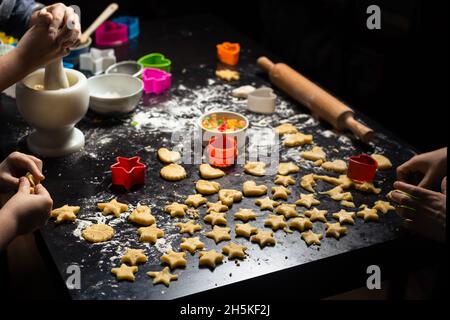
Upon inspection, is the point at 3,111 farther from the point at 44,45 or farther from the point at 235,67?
the point at 235,67

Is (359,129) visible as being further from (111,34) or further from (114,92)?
(111,34)

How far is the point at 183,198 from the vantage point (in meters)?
1.93

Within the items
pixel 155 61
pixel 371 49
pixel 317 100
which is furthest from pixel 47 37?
pixel 371 49

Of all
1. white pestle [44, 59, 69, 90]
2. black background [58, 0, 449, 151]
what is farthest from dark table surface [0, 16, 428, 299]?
black background [58, 0, 449, 151]

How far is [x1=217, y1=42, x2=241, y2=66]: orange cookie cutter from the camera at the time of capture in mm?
2900

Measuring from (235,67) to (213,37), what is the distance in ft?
1.36

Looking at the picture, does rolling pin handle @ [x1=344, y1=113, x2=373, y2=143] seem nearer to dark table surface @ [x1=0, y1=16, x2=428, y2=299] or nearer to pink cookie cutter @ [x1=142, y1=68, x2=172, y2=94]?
dark table surface @ [x1=0, y1=16, x2=428, y2=299]

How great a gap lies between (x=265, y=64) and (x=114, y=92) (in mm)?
747

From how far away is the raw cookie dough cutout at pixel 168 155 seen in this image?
2117mm

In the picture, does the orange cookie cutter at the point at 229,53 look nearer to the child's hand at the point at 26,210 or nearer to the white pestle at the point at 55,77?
the white pestle at the point at 55,77

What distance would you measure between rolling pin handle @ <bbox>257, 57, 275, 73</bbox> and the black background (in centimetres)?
52

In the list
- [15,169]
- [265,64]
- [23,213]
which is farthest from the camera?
[265,64]

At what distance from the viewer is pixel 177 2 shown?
3938 millimetres
